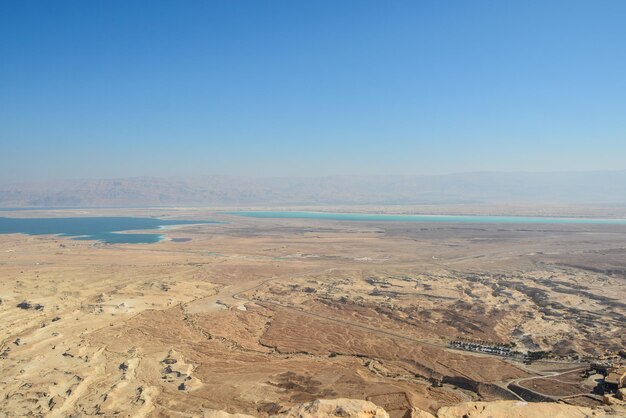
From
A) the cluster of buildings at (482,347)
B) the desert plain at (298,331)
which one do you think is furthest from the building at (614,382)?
the cluster of buildings at (482,347)

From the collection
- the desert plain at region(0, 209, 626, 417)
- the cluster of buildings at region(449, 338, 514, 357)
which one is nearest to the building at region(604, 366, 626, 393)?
the desert plain at region(0, 209, 626, 417)

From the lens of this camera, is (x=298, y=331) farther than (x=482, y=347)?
Yes

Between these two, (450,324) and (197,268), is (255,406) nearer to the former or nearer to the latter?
(450,324)

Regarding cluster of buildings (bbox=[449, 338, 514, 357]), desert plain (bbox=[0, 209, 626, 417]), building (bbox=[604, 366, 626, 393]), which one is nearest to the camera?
building (bbox=[604, 366, 626, 393])

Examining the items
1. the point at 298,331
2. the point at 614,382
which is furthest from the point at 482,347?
the point at 298,331

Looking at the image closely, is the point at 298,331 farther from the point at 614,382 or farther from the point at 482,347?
the point at 614,382

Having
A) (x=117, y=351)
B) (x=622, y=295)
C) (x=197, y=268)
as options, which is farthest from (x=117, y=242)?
(x=622, y=295)

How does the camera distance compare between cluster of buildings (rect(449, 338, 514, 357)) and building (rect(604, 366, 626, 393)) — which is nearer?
building (rect(604, 366, 626, 393))

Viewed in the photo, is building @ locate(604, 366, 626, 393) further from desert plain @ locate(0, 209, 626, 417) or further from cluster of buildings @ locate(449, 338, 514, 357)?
cluster of buildings @ locate(449, 338, 514, 357)
